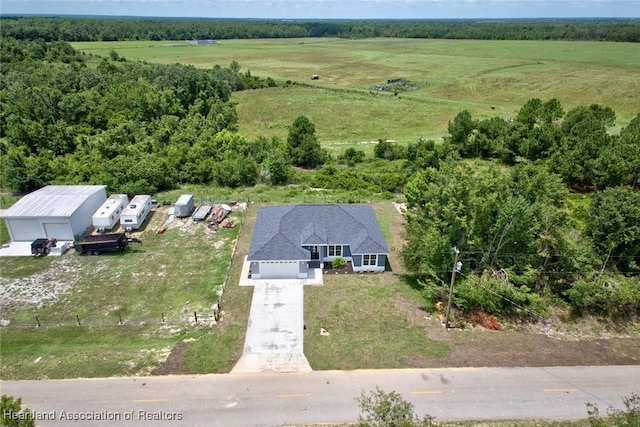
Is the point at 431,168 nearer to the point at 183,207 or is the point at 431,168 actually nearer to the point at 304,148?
the point at 304,148

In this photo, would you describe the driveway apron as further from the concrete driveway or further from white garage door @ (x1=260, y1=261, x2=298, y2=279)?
white garage door @ (x1=260, y1=261, x2=298, y2=279)

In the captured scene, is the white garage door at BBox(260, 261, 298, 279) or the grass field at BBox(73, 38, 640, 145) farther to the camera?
the grass field at BBox(73, 38, 640, 145)

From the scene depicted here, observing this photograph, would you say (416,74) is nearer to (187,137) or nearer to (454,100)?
(454,100)

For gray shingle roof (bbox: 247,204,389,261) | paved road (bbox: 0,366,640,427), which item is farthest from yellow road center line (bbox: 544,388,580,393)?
gray shingle roof (bbox: 247,204,389,261)

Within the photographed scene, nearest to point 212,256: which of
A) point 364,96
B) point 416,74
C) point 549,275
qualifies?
point 549,275

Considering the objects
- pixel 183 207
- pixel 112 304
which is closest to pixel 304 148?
pixel 183 207

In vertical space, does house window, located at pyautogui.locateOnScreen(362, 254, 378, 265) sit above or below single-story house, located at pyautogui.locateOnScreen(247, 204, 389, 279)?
below

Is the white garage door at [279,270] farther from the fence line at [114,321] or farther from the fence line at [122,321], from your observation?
the fence line at [114,321]

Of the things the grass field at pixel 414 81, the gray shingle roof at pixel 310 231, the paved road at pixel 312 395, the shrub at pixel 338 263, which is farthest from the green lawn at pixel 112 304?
the grass field at pixel 414 81
